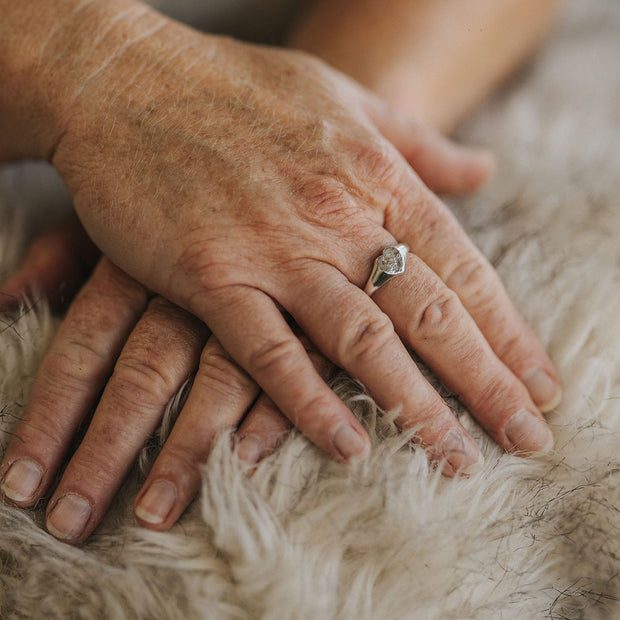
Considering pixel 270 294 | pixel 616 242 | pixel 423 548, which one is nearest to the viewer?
pixel 423 548

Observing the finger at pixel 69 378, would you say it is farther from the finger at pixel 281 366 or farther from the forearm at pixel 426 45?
the forearm at pixel 426 45

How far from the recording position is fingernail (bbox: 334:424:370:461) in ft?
1.65

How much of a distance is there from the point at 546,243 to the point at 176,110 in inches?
17.5

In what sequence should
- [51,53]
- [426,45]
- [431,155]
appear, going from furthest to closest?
[426,45] → [431,155] → [51,53]

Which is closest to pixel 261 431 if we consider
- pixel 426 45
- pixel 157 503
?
pixel 157 503

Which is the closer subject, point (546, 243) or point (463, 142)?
point (546, 243)

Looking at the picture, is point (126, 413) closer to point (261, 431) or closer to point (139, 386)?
point (139, 386)

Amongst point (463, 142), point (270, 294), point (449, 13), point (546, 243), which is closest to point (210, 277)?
point (270, 294)

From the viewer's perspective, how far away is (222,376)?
554 millimetres

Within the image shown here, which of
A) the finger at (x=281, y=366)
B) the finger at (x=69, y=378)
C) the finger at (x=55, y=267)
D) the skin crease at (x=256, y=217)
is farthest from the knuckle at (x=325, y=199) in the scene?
the finger at (x=55, y=267)

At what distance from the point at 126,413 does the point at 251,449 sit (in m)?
0.13

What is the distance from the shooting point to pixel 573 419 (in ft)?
1.94

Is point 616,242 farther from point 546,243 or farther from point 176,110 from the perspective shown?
point 176,110

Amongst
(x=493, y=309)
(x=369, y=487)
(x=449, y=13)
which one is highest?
(x=449, y=13)
